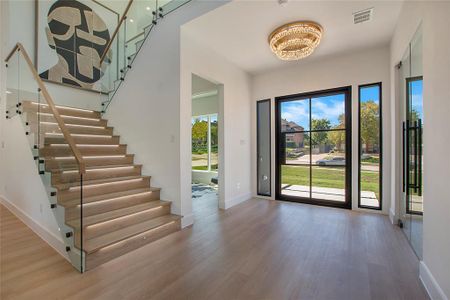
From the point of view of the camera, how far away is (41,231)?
3211 millimetres

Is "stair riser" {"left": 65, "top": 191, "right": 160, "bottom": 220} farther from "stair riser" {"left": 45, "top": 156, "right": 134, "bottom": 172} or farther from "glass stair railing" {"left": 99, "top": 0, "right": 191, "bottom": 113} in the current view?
"glass stair railing" {"left": 99, "top": 0, "right": 191, "bottom": 113}

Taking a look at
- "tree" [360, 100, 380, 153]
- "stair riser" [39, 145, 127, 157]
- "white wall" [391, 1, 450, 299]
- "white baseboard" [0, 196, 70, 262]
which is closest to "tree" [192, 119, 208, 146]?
"stair riser" [39, 145, 127, 157]

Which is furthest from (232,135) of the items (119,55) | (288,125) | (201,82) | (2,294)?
(2,294)

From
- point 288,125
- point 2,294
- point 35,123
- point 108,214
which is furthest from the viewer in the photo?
point 288,125

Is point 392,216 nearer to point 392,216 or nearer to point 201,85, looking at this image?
point 392,216

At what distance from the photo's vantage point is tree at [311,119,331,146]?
15.7 ft

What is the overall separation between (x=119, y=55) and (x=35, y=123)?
8.07 feet

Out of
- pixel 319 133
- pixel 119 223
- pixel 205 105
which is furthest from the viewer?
pixel 205 105

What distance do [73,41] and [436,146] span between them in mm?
7508

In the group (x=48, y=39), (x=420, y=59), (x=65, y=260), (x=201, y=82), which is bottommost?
(x=65, y=260)

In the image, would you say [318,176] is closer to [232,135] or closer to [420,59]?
[232,135]

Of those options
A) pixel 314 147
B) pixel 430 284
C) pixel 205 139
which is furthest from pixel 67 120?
pixel 430 284

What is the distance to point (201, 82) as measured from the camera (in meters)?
5.83

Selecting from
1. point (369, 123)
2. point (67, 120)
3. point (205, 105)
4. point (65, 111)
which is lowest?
point (369, 123)
